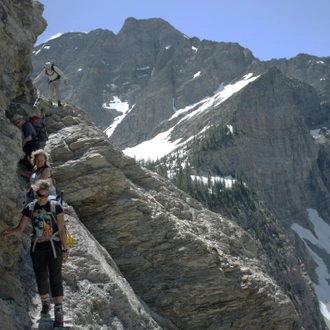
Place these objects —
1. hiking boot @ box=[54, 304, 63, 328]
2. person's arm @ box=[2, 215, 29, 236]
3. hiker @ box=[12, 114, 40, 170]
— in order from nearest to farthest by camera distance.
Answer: hiking boot @ box=[54, 304, 63, 328], person's arm @ box=[2, 215, 29, 236], hiker @ box=[12, 114, 40, 170]

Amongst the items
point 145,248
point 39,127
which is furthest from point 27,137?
point 145,248

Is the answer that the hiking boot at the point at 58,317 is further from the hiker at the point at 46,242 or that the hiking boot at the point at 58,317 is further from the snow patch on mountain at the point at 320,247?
the snow patch on mountain at the point at 320,247

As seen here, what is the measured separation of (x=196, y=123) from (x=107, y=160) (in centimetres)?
13251

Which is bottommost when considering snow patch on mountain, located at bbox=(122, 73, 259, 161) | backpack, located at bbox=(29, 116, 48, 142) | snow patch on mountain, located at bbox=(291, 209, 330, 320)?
snow patch on mountain, located at bbox=(291, 209, 330, 320)

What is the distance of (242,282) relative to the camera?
12.9 meters

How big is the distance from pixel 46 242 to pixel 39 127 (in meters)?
6.72

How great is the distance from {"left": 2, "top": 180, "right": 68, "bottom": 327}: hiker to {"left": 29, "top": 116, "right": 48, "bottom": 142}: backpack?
5.79 meters

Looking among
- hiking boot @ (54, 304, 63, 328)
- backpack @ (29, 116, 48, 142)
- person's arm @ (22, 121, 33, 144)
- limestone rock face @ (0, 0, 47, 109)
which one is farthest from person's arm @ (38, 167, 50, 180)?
backpack @ (29, 116, 48, 142)

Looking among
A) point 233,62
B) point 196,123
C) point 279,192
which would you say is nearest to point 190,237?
point 279,192

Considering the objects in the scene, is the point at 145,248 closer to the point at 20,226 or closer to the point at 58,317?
the point at 58,317

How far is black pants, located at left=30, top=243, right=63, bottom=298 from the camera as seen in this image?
267 inches

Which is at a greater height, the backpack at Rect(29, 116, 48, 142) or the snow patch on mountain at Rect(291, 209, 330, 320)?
the backpack at Rect(29, 116, 48, 142)

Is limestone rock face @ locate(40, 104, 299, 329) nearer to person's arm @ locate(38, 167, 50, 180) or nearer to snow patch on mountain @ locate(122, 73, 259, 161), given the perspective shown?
person's arm @ locate(38, 167, 50, 180)

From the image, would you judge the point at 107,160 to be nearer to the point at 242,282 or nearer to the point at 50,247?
the point at 242,282
